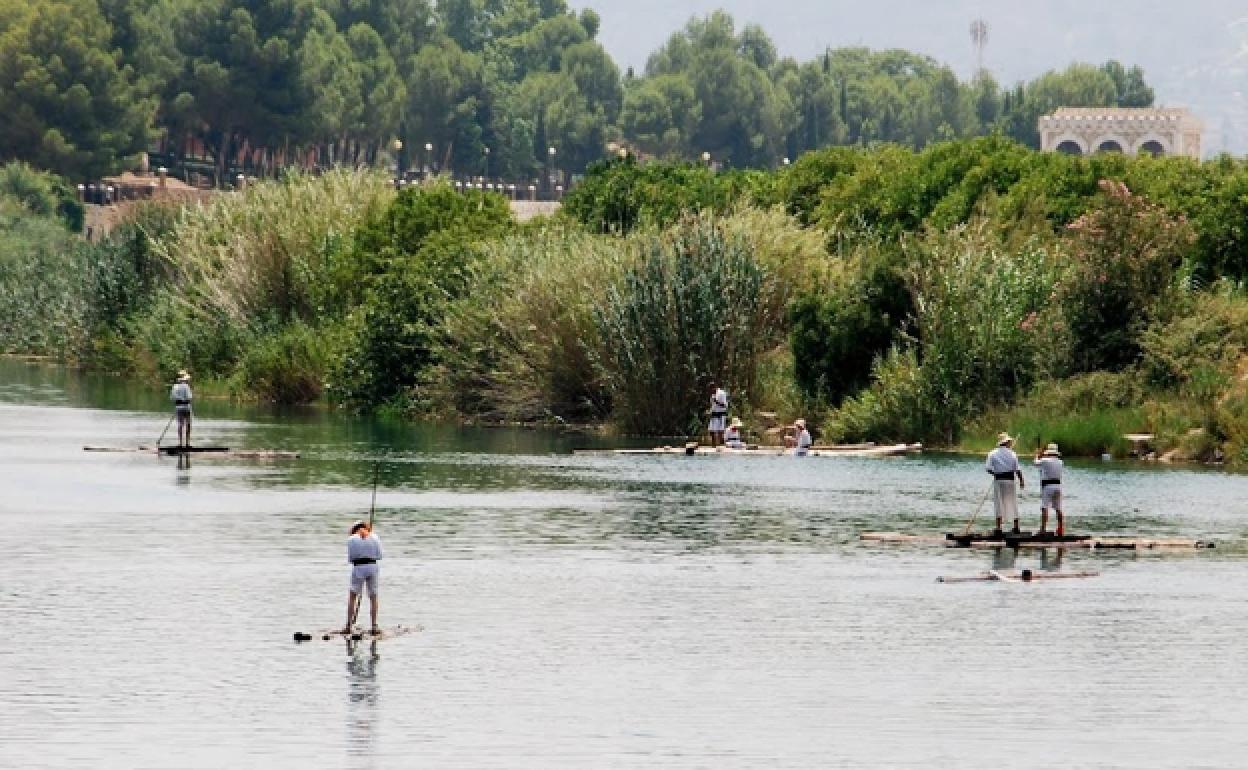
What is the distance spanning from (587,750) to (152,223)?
314 ft

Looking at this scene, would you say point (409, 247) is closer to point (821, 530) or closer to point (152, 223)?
point (152, 223)

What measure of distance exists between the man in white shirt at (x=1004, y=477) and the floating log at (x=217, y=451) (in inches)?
1010

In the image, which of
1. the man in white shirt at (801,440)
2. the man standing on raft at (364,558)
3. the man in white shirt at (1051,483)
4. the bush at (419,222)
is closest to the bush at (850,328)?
the man in white shirt at (801,440)

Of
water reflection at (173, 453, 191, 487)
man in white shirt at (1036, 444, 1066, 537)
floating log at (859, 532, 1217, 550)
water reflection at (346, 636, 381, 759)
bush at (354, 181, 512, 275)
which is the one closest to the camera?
water reflection at (346, 636, 381, 759)

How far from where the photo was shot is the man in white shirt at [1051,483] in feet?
A: 166

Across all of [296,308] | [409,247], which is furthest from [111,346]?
[409,247]

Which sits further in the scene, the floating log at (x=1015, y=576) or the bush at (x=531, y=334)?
the bush at (x=531, y=334)

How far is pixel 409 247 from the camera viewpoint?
327ft

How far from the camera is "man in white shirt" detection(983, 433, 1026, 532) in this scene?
50312 millimetres

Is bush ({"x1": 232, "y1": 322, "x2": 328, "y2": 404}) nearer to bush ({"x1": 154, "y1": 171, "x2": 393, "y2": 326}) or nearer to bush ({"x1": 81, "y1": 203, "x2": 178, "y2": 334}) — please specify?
bush ({"x1": 154, "y1": 171, "x2": 393, "y2": 326})

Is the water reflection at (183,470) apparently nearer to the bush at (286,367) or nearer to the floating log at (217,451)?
the floating log at (217,451)

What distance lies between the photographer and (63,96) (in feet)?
631

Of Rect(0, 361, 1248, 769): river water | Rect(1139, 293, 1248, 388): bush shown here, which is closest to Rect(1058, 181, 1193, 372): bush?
Rect(1139, 293, 1248, 388): bush

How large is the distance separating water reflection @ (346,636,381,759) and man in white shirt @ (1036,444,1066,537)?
51.4ft
